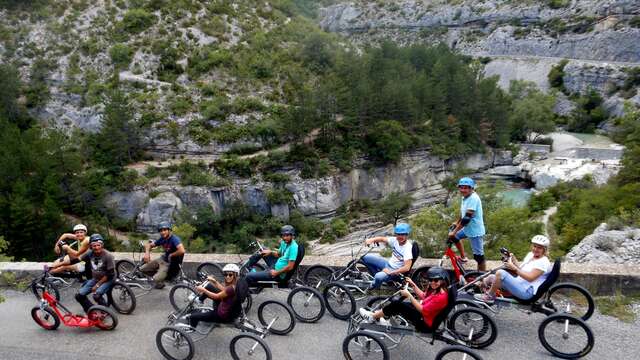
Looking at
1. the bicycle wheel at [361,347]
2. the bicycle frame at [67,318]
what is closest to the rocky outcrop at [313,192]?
the bicycle frame at [67,318]

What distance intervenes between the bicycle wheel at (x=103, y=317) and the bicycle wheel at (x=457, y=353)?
6.02m

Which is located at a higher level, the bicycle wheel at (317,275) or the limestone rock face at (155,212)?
the bicycle wheel at (317,275)

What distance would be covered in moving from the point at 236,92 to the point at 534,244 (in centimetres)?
4550

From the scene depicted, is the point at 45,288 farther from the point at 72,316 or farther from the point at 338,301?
the point at 338,301

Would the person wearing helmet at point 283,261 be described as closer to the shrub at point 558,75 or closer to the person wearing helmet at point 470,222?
the person wearing helmet at point 470,222

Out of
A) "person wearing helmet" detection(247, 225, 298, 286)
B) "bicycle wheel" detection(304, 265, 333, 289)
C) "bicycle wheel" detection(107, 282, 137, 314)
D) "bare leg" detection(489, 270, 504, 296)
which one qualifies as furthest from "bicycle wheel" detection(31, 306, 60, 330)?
"bare leg" detection(489, 270, 504, 296)

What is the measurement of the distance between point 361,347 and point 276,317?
5.70ft

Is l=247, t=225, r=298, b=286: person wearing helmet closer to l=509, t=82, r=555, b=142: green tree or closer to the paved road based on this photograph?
the paved road

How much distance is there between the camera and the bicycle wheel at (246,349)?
682 centimetres

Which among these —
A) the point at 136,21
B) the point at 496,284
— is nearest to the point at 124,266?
the point at 496,284

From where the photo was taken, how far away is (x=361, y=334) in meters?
6.53

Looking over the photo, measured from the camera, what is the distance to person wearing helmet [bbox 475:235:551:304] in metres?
A: 6.75

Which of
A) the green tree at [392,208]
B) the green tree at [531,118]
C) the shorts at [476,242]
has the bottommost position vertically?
the green tree at [392,208]

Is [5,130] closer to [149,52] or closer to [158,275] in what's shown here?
[149,52]
